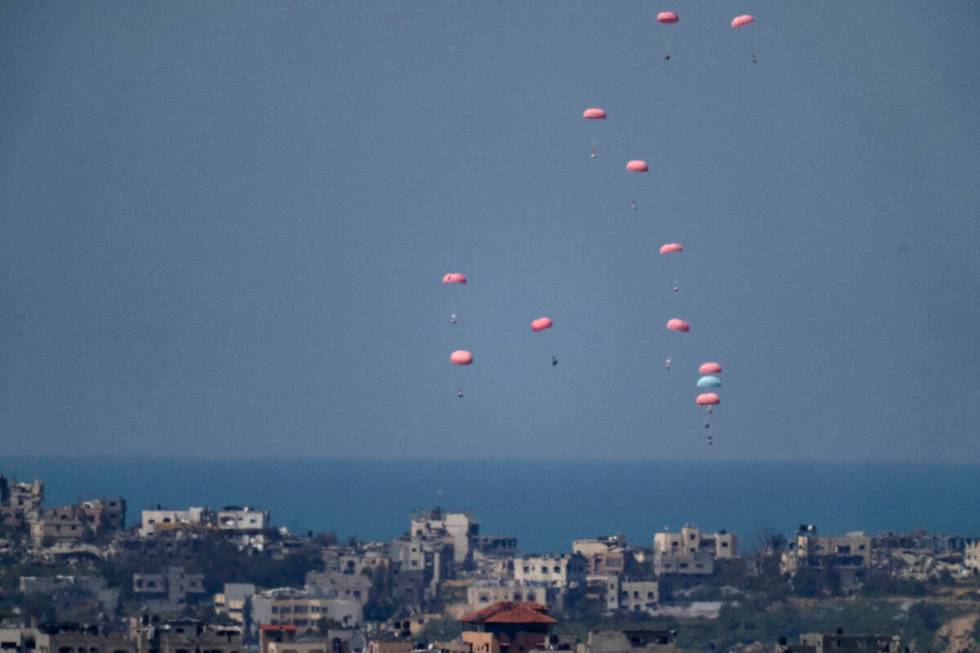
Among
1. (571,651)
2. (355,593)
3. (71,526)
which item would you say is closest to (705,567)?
(355,593)

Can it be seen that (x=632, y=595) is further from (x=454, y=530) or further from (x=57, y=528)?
(x=57, y=528)

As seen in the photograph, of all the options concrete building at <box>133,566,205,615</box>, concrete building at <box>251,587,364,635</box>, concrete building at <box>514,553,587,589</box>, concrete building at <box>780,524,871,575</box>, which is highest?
concrete building at <box>780,524,871,575</box>

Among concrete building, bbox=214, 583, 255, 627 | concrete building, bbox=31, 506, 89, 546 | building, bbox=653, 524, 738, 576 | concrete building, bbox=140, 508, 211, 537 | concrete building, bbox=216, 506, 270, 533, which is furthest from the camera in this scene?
concrete building, bbox=216, 506, 270, 533

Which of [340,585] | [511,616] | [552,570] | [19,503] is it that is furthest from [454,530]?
[511,616]

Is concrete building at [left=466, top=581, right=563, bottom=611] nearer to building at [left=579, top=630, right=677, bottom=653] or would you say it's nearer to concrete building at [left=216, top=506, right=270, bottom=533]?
concrete building at [left=216, top=506, right=270, bottom=533]

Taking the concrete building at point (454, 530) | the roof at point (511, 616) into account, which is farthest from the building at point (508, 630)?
the concrete building at point (454, 530)

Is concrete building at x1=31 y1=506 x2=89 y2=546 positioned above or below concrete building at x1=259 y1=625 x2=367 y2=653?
above

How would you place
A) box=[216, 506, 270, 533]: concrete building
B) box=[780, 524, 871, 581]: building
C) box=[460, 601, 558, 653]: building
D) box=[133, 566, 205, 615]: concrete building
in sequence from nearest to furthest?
1. box=[460, 601, 558, 653]: building
2. box=[133, 566, 205, 615]: concrete building
3. box=[780, 524, 871, 581]: building
4. box=[216, 506, 270, 533]: concrete building

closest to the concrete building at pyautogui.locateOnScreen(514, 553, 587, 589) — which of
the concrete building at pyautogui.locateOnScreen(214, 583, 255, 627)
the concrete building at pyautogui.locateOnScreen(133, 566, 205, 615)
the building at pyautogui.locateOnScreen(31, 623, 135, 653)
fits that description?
the concrete building at pyautogui.locateOnScreen(214, 583, 255, 627)
